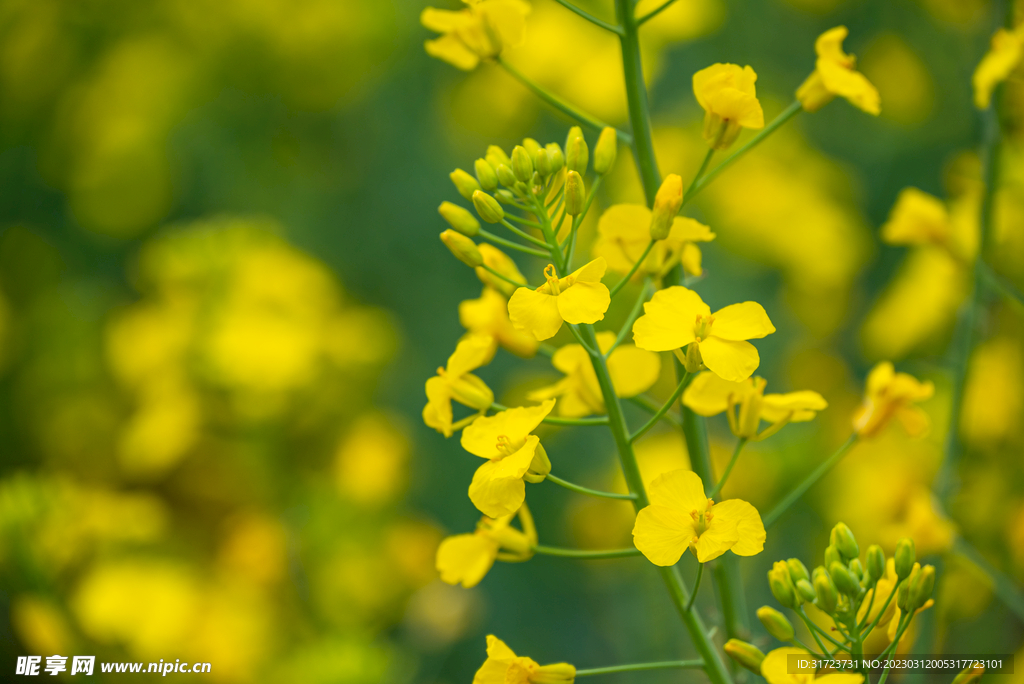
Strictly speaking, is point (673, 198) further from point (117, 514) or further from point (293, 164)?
point (293, 164)

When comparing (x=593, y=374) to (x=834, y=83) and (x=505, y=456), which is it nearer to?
(x=505, y=456)

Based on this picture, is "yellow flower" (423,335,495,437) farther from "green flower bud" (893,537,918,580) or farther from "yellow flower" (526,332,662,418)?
"green flower bud" (893,537,918,580)

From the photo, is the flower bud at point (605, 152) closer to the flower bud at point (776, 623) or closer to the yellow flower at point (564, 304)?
the yellow flower at point (564, 304)

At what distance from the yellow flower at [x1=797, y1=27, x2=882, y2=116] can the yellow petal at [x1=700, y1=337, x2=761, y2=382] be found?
27 cm

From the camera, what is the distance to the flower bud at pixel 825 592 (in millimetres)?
523

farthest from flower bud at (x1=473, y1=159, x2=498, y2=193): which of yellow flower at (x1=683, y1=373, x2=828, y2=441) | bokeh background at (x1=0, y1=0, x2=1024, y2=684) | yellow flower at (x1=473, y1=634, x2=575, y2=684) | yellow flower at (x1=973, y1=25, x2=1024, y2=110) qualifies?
bokeh background at (x1=0, y1=0, x2=1024, y2=684)

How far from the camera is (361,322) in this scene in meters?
1.88

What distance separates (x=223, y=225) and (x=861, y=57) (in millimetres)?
2031

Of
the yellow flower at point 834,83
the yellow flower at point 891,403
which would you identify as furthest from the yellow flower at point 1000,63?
the yellow flower at point 891,403

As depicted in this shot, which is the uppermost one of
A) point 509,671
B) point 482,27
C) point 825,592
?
point 482,27

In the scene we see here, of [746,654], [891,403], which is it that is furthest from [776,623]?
[891,403]

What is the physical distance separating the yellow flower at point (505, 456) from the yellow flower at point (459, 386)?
0.05 metres

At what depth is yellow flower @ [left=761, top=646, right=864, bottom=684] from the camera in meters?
0.49

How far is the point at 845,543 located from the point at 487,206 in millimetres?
380
